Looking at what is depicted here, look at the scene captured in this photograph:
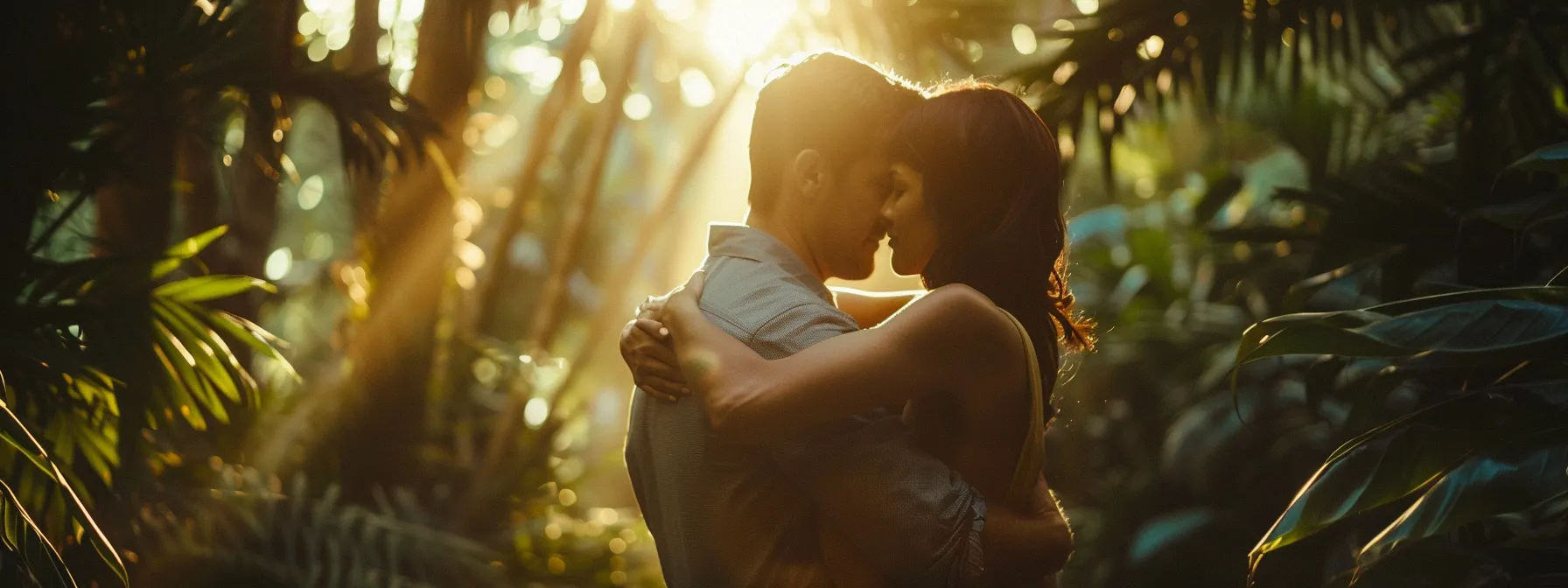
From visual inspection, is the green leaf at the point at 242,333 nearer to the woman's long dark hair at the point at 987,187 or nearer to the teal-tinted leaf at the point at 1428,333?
the woman's long dark hair at the point at 987,187

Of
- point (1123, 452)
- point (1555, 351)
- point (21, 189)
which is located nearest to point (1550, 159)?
point (1555, 351)

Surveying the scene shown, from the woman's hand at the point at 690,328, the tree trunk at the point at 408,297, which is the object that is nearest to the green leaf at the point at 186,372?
the woman's hand at the point at 690,328

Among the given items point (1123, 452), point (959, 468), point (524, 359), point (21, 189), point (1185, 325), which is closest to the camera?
point (959, 468)

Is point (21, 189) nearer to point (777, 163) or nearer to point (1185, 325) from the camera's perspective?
point (777, 163)

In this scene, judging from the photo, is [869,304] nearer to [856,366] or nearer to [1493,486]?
[856,366]

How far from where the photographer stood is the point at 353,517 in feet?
14.3

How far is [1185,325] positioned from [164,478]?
209 inches

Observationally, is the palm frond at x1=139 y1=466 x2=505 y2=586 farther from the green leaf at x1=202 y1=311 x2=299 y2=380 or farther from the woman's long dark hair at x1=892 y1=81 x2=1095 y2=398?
the woman's long dark hair at x1=892 y1=81 x2=1095 y2=398

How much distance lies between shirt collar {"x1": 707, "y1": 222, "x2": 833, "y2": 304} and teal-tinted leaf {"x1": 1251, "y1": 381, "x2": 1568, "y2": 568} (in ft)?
A: 2.90

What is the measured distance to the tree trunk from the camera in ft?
14.6

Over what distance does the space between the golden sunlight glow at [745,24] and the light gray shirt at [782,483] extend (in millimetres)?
3261

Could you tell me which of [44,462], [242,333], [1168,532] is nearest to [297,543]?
[242,333]

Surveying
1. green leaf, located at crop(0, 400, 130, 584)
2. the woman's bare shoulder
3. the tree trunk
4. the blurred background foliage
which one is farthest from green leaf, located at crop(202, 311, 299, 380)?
the tree trunk

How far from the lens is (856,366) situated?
5.12 feet
